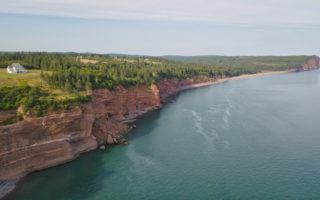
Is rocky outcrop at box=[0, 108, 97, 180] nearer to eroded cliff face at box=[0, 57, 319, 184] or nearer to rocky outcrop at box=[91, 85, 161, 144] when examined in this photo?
eroded cliff face at box=[0, 57, 319, 184]

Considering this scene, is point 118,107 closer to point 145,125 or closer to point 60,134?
point 145,125

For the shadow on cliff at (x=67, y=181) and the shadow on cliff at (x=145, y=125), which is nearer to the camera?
the shadow on cliff at (x=67, y=181)

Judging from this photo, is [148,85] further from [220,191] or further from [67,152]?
[220,191]

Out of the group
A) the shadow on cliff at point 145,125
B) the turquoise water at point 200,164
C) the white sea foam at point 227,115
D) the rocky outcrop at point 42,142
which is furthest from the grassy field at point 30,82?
the white sea foam at point 227,115

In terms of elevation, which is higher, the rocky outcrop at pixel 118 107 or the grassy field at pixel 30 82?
the grassy field at pixel 30 82

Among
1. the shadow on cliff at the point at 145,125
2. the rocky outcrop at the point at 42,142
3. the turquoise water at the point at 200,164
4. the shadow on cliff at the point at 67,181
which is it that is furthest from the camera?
the shadow on cliff at the point at 145,125

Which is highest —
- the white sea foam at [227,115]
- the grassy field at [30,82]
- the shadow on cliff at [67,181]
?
the grassy field at [30,82]

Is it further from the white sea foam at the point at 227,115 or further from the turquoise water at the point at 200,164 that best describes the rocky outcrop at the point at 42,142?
the white sea foam at the point at 227,115

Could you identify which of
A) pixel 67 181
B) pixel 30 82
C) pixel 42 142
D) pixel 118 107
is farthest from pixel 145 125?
pixel 67 181

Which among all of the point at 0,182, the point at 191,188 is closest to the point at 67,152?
the point at 0,182
